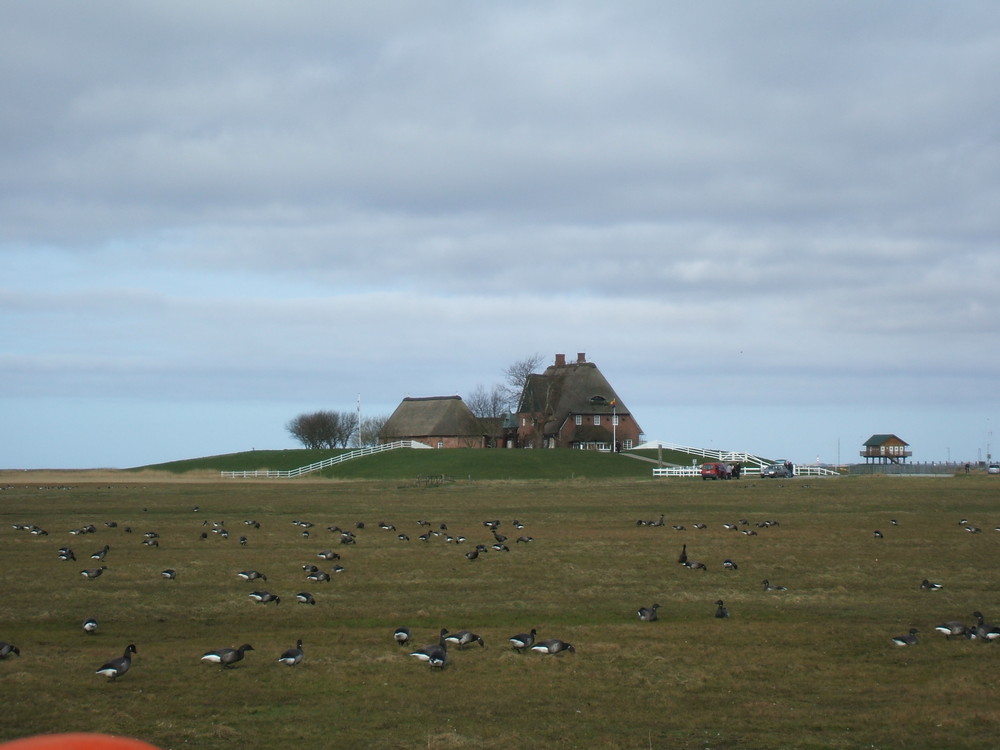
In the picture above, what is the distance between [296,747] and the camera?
13859 millimetres

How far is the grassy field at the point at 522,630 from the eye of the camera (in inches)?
585

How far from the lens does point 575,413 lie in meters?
134

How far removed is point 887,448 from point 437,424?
206ft

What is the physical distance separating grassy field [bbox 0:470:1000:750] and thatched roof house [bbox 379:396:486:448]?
9673cm

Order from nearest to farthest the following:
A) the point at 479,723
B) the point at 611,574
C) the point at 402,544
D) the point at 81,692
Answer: the point at 479,723, the point at 81,692, the point at 611,574, the point at 402,544

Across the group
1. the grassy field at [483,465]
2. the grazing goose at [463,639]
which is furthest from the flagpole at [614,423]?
the grazing goose at [463,639]

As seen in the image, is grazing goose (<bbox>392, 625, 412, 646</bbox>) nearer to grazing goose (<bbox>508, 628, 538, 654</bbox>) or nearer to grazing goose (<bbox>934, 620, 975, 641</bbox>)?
grazing goose (<bbox>508, 628, 538, 654</bbox>)

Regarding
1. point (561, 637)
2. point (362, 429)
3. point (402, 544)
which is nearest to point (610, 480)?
point (402, 544)

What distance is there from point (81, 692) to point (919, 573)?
23.4m

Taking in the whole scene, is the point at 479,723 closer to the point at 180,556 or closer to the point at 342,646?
the point at 342,646

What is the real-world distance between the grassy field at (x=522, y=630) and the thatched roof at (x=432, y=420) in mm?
97235

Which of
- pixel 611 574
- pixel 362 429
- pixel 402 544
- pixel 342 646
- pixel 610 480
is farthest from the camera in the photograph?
pixel 362 429

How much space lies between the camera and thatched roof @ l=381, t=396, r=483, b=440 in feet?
468

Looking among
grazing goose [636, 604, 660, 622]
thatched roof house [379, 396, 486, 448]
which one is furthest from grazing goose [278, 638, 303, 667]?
→ thatched roof house [379, 396, 486, 448]
